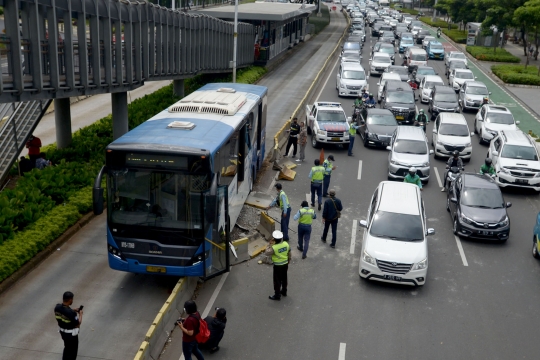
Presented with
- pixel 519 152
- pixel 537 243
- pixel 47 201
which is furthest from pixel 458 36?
pixel 47 201

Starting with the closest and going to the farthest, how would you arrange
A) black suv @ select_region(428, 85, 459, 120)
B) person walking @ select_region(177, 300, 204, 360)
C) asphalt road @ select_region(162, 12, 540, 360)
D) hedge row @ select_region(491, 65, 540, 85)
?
person walking @ select_region(177, 300, 204, 360) < asphalt road @ select_region(162, 12, 540, 360) < black suv @ select_region(428, 85, 459, 120) < hedge row @ select_region(491, 65, 540, 85)

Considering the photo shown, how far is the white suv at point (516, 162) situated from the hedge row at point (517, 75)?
23.4m

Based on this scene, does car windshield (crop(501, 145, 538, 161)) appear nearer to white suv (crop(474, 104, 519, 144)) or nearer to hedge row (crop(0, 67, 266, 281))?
white suv (crop(474, 104, 519, 144))

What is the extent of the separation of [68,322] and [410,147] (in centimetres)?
1633

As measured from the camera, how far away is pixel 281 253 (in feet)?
44.7

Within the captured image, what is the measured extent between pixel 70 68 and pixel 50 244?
5.30 m

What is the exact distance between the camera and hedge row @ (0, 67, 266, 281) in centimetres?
1491

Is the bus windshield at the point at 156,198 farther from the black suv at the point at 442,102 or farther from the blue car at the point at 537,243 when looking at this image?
the black suv at the point at 442,102

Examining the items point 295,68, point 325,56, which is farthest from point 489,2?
point 295,68

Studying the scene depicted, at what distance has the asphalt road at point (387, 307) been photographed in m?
12.5

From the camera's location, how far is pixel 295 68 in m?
51.5

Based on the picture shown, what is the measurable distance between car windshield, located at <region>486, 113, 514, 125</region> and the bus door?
2001cm

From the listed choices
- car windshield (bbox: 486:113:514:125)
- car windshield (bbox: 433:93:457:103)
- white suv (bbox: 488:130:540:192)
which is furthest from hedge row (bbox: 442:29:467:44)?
white suv (bbox: 488:130:540:192)

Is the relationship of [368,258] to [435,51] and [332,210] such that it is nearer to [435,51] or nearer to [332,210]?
[332,210]
